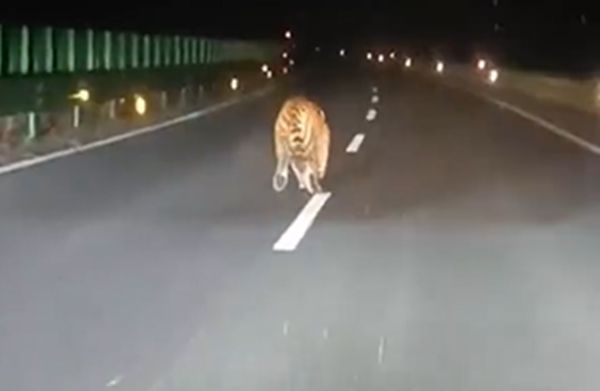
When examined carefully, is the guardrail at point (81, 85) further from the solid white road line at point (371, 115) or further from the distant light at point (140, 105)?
the solid white road line at point (371, 115)

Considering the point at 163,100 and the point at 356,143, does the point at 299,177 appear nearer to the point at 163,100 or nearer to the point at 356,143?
the point at 356,143

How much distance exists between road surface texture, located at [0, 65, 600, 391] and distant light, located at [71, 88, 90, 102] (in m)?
6.19

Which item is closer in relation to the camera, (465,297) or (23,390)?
(23,390)

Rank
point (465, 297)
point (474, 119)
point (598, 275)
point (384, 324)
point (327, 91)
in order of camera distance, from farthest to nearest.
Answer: point (327, 91) → point (474, 119) → point (598, 275) → point (465, 297) → point (384, 324)

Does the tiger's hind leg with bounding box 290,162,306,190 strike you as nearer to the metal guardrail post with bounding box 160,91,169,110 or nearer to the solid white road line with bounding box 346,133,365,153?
the solid white road line with bounding box 346,133,365,153

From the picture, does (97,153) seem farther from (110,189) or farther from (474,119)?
(474,119)

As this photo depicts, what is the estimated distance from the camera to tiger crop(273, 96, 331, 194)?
17125mm

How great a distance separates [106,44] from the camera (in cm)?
3628

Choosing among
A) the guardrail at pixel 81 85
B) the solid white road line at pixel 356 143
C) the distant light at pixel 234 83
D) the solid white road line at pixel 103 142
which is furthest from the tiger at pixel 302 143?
the distant light at pixel 234 83

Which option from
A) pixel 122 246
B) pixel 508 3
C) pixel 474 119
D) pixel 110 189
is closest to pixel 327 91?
pixel 474 119

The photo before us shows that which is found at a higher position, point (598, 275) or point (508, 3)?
point (598, 275)

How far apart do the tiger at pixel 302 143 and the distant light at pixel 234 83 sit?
3490 centimetres

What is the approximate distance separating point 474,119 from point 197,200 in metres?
20.3

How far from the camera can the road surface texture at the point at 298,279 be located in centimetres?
783
